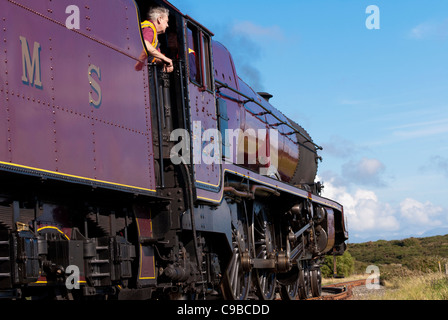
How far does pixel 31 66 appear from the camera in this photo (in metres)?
5.22

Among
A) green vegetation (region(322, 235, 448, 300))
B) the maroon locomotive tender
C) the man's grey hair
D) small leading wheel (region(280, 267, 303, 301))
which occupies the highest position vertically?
the man's grey hair

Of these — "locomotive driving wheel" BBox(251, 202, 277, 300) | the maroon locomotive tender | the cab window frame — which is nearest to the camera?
the maroon locomotive tender

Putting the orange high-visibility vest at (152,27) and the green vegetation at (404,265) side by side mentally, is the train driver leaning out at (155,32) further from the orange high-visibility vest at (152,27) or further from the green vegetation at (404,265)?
the green vegetation at (404,265)

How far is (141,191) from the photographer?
→ 6.73 meters

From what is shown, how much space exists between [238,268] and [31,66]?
19.6 ft

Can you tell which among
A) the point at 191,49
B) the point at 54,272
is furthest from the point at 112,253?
the point at 191,49

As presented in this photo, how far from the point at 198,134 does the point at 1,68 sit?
3411 millimetres

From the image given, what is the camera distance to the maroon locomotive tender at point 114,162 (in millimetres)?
5098

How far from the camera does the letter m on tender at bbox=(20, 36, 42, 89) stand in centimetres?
513

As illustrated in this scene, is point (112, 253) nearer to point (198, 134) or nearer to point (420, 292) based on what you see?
point (198, 134)

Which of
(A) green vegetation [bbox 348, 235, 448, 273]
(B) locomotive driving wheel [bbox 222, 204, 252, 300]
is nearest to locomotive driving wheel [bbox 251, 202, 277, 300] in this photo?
(B) locomotive driving wheel [bbox 222, 204, 252, 300]

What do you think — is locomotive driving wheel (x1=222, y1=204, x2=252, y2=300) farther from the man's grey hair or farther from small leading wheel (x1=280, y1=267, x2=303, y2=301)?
the man's grey hair

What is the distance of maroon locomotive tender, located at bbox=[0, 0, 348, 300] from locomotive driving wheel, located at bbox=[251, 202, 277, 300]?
84 cm

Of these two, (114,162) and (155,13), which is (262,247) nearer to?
(155,13)
